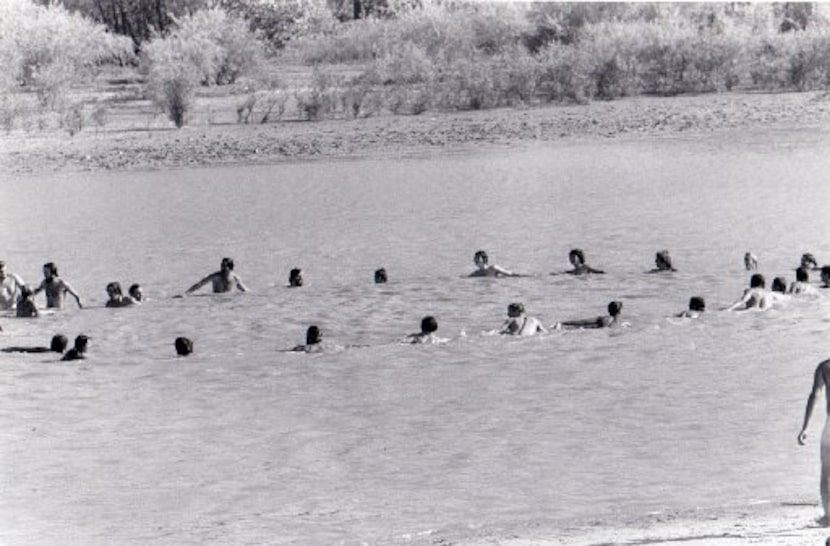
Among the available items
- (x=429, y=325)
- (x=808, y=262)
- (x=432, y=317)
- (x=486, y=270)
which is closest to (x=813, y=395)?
(x=429, y=325)

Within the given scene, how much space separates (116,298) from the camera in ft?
61.6

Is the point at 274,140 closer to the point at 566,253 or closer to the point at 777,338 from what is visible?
the point at 566,253

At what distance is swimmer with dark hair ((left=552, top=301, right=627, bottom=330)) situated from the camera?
16.5 m

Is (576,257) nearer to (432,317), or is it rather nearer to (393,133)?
(432,317)

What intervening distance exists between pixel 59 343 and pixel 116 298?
259 cm

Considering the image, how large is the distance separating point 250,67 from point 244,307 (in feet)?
84.7

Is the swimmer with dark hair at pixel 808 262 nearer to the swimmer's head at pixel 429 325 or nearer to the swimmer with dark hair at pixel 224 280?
the swimmer's head at pixel 429 325

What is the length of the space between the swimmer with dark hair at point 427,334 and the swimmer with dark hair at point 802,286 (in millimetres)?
4261

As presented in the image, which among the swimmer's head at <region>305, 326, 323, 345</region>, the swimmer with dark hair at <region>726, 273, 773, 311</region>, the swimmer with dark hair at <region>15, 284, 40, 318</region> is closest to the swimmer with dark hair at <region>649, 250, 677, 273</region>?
the swimmer with dark hair at <region>726, 273, 773, 311</region>

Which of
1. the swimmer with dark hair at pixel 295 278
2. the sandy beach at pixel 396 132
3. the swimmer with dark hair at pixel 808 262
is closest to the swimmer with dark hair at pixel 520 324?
the swimmer with dark hair at pixel 808 262

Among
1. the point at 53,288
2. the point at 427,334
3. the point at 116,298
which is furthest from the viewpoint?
the point at 53,288

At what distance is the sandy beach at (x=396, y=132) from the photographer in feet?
110

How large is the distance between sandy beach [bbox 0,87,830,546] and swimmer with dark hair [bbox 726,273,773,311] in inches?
638

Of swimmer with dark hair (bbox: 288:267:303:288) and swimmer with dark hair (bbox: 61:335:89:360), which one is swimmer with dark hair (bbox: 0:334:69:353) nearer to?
swimmer with dark hair (bbox: 61:335:89:360)
